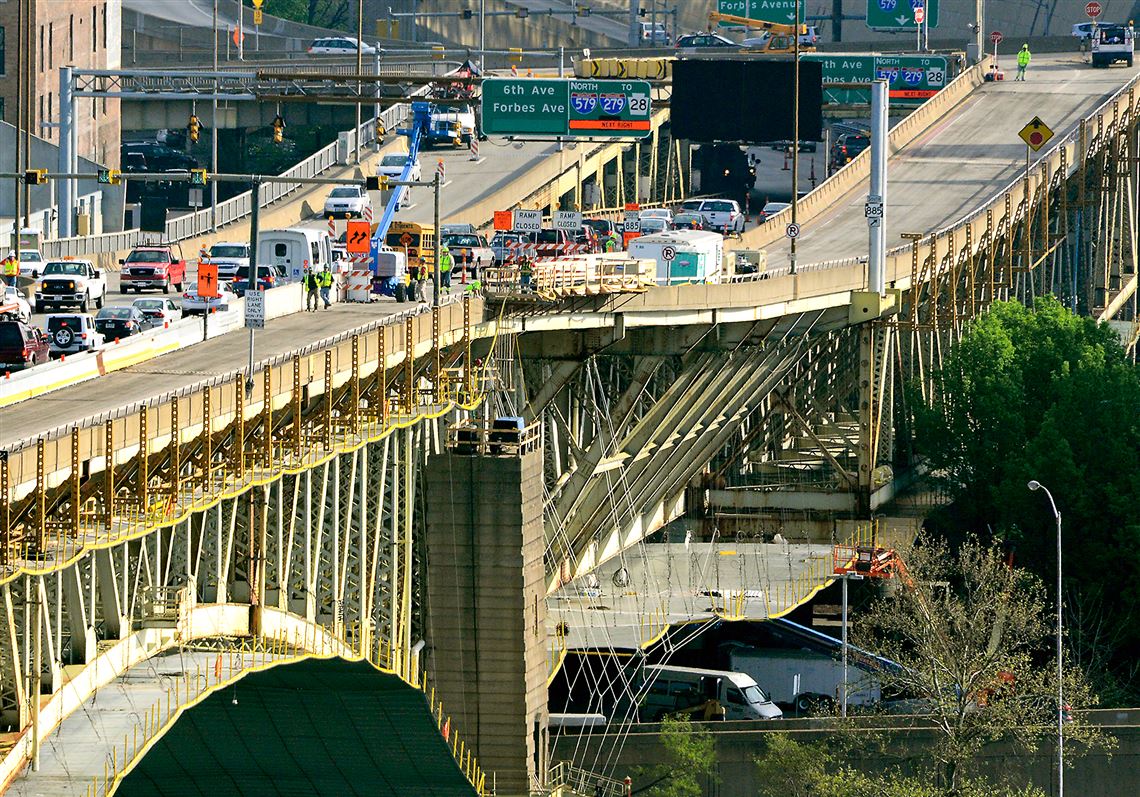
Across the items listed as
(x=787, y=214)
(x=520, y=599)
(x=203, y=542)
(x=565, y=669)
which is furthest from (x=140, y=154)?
(x=203, y=542)

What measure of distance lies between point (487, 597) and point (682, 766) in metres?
8.26

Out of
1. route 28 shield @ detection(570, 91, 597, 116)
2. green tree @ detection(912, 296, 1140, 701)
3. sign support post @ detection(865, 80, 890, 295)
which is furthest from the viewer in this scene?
route 28 shield @ detection(570, 91, 597, 116)

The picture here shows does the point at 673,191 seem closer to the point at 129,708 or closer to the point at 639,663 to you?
the point at 639,663

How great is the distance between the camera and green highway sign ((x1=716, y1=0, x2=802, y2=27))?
15762 cm

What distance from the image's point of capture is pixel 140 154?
14512 centimetres

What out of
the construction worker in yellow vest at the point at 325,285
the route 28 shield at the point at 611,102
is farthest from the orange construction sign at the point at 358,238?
the route 28 shield at the point at 611,102

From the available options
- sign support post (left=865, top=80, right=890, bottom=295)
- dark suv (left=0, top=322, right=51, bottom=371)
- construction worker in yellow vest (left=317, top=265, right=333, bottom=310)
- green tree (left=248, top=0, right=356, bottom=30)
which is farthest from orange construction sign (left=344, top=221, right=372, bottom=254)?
green tree (left=248, top=0, right=356, bottom=30)

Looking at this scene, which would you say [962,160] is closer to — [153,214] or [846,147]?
[846,147]

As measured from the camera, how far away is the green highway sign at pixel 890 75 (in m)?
129

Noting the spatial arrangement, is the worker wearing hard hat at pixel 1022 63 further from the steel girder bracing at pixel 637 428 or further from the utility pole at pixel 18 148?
the steel girder bracing at pixel 637 428

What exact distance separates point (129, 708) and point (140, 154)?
101516 mm

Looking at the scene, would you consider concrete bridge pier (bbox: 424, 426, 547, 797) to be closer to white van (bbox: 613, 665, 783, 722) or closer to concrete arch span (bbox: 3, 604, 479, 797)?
concrete arch span (bbox: 3, 604, 479, 797)

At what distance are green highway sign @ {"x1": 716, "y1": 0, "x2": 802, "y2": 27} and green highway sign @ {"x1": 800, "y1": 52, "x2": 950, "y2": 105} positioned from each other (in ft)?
76.6

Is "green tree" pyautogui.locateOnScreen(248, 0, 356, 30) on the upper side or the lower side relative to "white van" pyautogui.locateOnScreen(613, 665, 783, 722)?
upper
